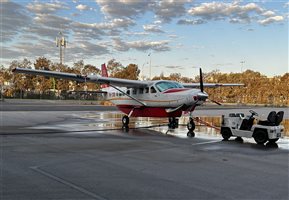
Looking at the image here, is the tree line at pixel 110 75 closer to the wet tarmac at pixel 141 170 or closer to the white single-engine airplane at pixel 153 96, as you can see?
the white single-engine airplane at pixel 153 96

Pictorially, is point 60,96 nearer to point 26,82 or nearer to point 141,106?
point 26,82

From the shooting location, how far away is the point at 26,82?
85.2 meters

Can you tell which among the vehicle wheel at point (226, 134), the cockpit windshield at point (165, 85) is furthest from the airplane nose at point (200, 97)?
the vehicle wheel at point (226, 134)

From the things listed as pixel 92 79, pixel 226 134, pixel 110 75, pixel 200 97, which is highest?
pixel 110 75

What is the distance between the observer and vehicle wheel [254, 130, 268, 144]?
11946mm

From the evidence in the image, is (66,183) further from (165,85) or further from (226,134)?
(165,85)

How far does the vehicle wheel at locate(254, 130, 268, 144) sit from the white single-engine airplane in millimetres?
3630

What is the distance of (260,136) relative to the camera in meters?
12.1

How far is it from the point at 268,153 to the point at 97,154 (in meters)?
5.08

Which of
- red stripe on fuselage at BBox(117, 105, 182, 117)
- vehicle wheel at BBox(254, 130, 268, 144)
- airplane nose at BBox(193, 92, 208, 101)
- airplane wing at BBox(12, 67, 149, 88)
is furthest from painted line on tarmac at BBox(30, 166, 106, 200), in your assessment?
airplane wing at BBox(12, 67, 149, 88)

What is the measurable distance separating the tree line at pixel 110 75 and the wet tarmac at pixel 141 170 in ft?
225

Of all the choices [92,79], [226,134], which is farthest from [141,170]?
[92,79]

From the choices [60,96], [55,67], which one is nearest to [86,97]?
[60,96]

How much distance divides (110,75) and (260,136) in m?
81.1
